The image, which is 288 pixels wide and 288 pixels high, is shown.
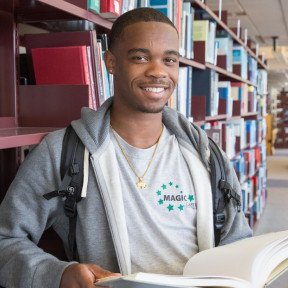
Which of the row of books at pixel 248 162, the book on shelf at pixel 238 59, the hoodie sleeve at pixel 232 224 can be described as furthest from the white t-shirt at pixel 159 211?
the book on shelf at pixel 238 59

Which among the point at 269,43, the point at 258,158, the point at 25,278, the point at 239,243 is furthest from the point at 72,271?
the point at 269,43

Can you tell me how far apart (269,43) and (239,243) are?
8.98m

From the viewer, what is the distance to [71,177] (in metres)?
1.12

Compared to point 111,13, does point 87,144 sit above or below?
below

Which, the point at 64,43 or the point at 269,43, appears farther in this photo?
the point at 269,43

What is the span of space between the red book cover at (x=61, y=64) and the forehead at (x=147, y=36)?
0.16m

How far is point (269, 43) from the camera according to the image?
942cm

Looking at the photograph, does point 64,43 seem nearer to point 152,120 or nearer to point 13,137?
Result: point 152,120

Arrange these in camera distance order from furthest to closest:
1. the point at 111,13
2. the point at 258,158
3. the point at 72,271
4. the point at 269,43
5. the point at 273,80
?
1. the point at 273,80
2. the point at 269,43
3. the point at 258,158
4. the point at 111,13
5. the point at 72,271

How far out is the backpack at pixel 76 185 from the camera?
1112 millimetres

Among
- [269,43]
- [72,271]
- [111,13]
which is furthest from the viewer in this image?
[269,43]

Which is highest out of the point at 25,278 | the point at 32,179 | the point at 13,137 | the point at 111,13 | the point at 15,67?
the point at 111,13

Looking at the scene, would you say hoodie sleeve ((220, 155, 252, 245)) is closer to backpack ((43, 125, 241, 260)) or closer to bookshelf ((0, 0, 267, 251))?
backpack ((43, 125, 241, 260))

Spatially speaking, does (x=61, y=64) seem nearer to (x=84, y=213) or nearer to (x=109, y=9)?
(x=109, y=9)
